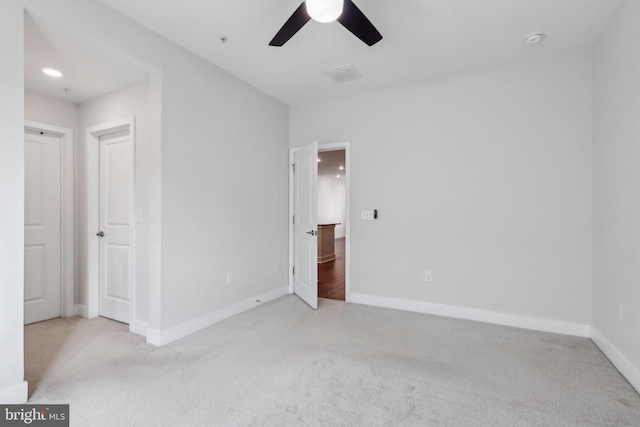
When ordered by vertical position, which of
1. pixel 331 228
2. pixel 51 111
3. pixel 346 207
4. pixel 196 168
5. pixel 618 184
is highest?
pixel 51 111

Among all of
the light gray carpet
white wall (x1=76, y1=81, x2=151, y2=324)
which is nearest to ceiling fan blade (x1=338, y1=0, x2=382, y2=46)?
white wall (x1=76, y1=81, x2=151, y2=324)

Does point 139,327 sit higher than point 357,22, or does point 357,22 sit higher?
point 357,22

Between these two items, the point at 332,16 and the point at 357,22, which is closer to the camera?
the point at 332,16

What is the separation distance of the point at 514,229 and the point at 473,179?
2.10 feet

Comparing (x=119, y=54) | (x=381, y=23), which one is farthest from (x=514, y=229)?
(x=119, y=54)

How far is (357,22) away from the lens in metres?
1.88

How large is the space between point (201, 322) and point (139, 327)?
0.56 m

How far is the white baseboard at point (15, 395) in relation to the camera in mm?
1707

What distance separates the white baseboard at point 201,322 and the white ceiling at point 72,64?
2284 millimetres

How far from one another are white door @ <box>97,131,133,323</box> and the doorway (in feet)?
7.63

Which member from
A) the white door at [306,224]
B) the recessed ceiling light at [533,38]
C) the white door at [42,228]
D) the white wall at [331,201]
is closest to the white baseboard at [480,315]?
the white door at [306,224]

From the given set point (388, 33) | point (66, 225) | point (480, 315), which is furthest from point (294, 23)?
point (66, 225)

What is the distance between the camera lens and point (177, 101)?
8.98 ft

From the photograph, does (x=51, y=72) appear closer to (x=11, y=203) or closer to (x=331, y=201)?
(x=11, y=203)
